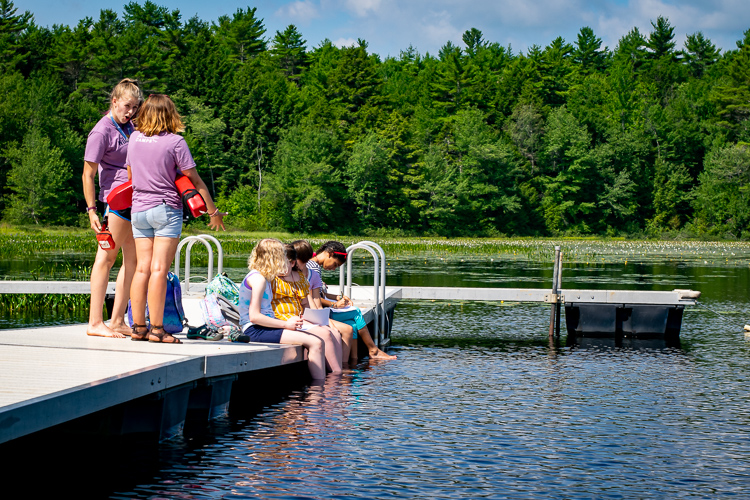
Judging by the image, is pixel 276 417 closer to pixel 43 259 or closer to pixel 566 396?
pixel 566 396

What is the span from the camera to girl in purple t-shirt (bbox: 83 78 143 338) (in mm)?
7773

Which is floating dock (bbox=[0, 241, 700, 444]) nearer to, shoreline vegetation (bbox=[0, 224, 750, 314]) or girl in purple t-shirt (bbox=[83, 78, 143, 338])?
girl in purple t-shirt (bbox=[83, 78, 143, 338])

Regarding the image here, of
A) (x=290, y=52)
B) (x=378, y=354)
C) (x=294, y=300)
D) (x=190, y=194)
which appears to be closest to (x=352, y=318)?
(x=378, y=354)

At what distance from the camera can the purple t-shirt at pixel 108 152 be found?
774 centimetres

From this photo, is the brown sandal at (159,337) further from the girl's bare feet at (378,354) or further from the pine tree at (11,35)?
the pine tree at (11,35)

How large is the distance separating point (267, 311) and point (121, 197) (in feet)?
7.07

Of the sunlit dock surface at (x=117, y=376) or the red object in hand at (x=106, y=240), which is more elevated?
the red object in hand at (x=106, y=240)

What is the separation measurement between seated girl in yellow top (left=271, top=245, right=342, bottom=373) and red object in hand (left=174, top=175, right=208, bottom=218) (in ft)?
6.25

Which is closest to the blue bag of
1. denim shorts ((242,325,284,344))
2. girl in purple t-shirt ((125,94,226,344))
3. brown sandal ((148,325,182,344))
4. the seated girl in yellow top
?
brown sandal ((148,325,182,344))

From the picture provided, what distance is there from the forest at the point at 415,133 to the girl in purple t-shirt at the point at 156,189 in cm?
5793

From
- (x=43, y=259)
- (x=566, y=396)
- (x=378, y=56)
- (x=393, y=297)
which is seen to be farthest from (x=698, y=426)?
(x=378, y=56)

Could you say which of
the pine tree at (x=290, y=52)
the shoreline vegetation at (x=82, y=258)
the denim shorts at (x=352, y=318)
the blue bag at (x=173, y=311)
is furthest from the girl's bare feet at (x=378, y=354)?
the pine tree at (x=290, y=52)

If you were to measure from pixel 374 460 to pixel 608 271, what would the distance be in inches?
1001

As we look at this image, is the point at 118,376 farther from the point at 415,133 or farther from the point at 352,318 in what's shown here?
the point at 415,133
